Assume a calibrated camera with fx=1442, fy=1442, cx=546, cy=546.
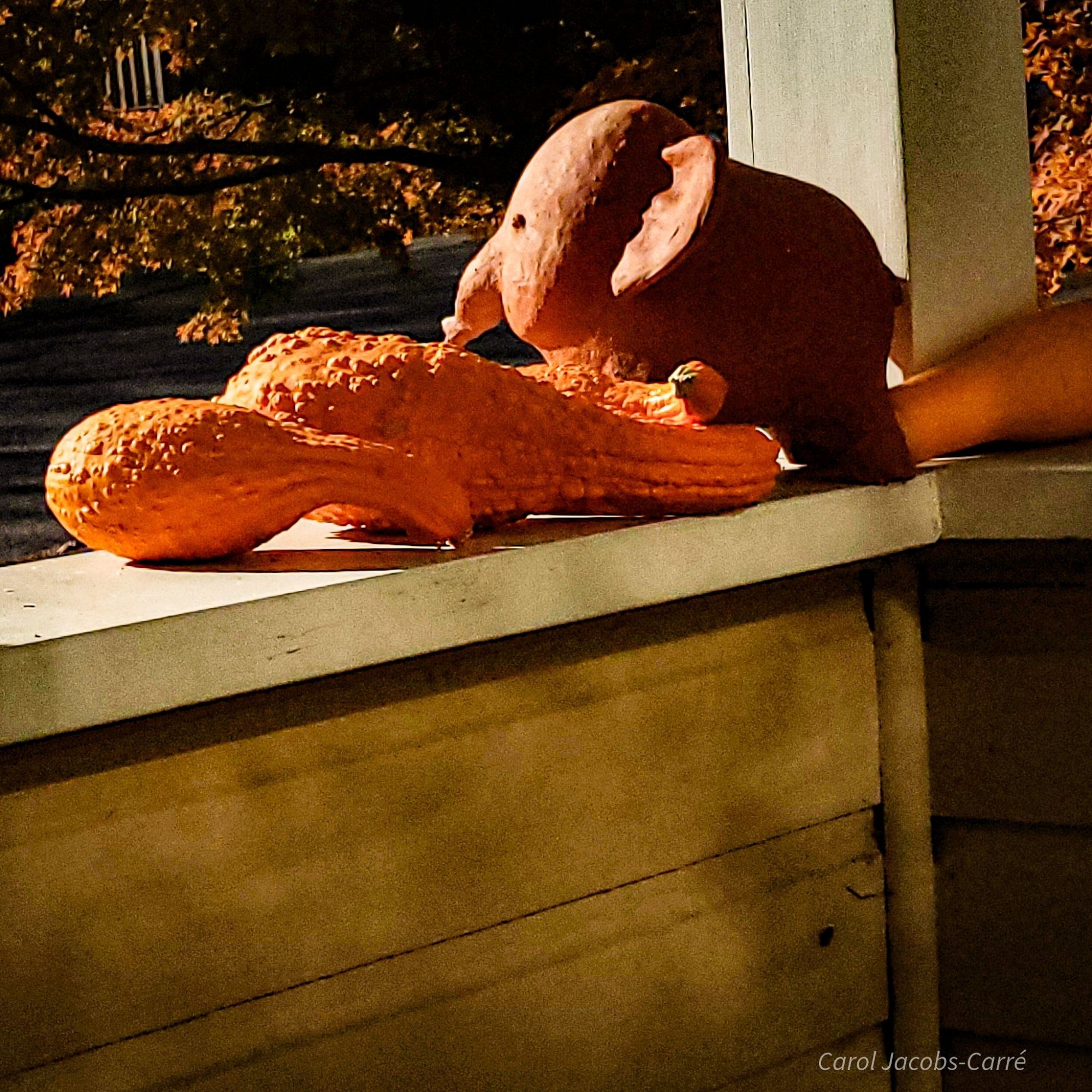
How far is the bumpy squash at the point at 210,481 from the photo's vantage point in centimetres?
77

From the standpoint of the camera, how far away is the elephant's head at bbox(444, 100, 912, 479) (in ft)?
3.19

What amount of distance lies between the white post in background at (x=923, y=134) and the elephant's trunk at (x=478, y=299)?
1.02ft

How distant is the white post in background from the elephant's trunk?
31cm

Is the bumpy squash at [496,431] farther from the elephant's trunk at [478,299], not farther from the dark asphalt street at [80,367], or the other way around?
the dark asphalt street at [80,367]

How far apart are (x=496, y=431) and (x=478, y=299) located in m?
0.23

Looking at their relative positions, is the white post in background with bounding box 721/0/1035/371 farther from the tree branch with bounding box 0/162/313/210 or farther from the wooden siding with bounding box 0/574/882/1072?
Result: the tree branch with bounding box 0/162/313/210

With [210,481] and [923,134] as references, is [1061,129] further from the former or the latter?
[210,481]

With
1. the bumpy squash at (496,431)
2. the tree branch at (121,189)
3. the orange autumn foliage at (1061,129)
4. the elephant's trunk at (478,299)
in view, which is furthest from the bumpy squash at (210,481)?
the orange autumn foliage at (1061,129)

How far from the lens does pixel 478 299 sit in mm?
1077

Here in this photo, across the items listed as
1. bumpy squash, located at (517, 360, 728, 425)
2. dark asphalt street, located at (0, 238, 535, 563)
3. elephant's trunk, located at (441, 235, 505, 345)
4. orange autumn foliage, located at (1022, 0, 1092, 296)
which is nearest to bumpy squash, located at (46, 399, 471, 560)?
bumpy squash, located at (517, 360, 728, 425)

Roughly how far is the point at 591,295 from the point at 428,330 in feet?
1.78

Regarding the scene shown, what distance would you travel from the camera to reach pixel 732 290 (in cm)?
98

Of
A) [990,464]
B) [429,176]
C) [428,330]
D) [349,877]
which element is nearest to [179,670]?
[349,877]

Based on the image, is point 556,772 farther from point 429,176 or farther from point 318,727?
point 429,176
